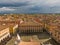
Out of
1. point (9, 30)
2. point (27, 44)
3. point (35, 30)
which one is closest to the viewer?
point (27, 44)

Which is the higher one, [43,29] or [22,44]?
[22,44]

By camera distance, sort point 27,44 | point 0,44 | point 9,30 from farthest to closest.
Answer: point 9,30, point 0,44, point 27,44

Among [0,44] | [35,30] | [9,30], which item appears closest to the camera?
[0,44]

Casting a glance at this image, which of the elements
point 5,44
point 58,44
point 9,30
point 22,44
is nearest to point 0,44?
point 5,44

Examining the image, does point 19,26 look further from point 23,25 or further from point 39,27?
point 39,27

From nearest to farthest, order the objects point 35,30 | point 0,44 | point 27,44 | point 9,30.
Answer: point 27,44 → point 0,44 → point 9,30 → point 35,30

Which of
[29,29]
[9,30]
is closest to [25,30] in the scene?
[29,29]

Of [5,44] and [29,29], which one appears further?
[29,29]

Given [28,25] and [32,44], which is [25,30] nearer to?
[28,25]

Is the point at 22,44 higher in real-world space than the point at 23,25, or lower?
higher
